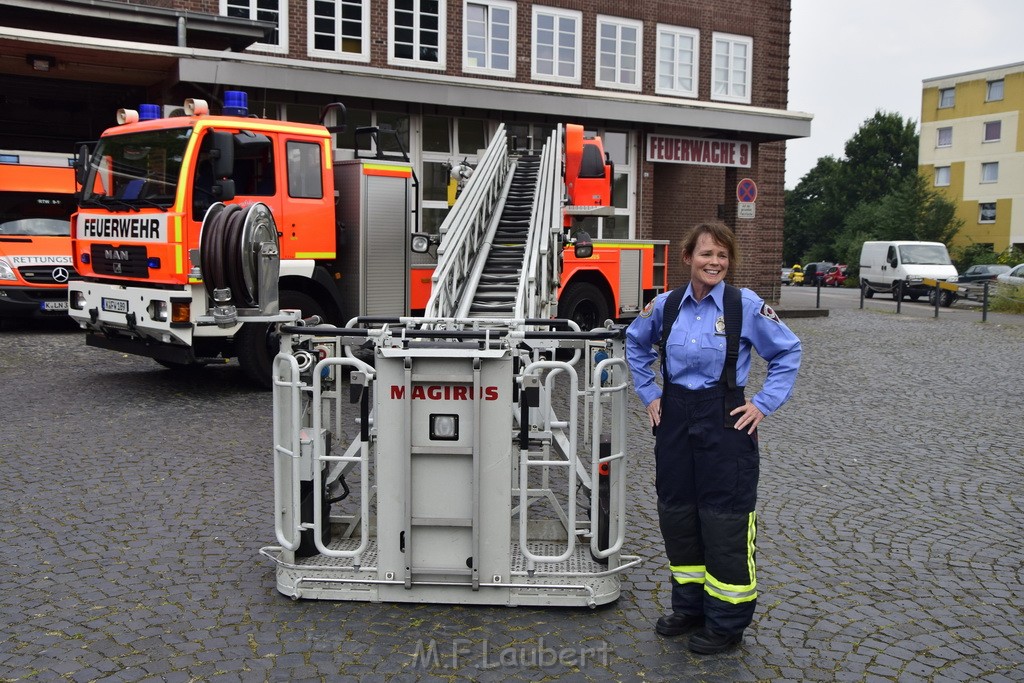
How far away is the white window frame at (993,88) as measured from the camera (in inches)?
2309

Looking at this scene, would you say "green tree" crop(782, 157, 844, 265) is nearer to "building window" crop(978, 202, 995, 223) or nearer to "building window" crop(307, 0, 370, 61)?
"building window" crop(978, 202, 995, 223)

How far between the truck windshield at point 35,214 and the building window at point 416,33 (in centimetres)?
734

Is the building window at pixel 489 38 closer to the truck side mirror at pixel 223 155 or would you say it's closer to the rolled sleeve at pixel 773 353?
the truck side mirror at pixel 223 155

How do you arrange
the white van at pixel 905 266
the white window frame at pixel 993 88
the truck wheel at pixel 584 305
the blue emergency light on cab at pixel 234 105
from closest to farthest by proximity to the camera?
the blue emergency light on cab at pixel 234 105, the truck wheel at pixel 584 305, the white van at pixel 905 266, the white window frame at pixel 993 88

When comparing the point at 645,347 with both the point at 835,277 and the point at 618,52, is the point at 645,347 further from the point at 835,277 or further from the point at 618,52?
the point at 835,277

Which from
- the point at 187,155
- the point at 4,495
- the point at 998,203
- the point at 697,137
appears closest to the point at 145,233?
the point at 187,155

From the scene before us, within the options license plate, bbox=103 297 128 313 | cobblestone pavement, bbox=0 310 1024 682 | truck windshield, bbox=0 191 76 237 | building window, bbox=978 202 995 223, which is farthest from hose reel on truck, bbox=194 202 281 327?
building window, bbox=978 202 995 223

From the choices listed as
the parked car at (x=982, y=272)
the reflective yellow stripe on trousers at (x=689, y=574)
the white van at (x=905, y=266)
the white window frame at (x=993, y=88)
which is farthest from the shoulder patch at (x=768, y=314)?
the white window frame at (x=993, y=88)

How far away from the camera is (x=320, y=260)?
1088cm

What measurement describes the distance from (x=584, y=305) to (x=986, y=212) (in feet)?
176

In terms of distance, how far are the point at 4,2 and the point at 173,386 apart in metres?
8.95

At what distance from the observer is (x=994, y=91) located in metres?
59.2

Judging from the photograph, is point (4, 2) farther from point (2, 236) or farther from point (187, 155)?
point (187, 155)

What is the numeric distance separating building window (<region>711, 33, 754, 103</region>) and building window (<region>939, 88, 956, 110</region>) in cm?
4307
